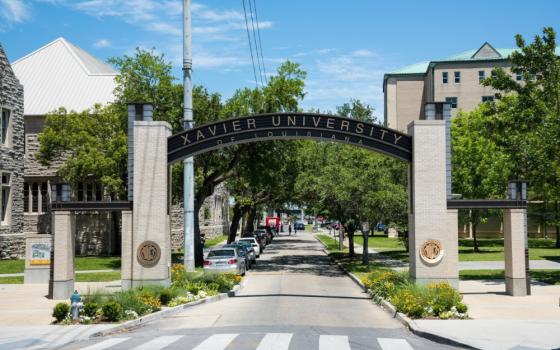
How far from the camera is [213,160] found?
3616 cm

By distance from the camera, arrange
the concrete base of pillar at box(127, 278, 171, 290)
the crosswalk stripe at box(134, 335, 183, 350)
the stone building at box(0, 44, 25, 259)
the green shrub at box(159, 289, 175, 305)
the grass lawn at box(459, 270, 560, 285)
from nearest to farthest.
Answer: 1. the crosswalk stripe at box(134, 335, 183, 350)
2. the green shrub at box(159, 289, 175, 305)
3. the concrete base of pillar at box(127, 278, 171, 290)
4. the grass lawn at box(459, 270, 560, 285)
5. the stone building at box(0, 44, 25, 259)

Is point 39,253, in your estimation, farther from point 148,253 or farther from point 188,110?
point 188,110

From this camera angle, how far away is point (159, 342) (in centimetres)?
1262

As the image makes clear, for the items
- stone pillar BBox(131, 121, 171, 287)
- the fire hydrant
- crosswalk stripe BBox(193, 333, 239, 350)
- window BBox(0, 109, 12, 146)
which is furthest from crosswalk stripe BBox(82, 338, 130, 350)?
window BBox(0, 109, 12, 146)

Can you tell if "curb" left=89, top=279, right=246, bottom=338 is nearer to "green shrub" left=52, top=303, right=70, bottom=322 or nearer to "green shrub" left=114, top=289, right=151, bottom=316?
"green shrub" left=114, top=289, right=151, bottom=316

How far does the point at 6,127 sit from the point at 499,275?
97.6ft

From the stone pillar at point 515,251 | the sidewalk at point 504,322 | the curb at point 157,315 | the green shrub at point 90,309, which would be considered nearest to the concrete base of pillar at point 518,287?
the stone pillar at point 515,251

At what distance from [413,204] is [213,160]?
55.6ft

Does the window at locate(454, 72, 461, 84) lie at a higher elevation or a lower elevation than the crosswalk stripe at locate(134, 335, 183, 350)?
higher

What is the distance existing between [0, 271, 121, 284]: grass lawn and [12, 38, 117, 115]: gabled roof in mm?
19453

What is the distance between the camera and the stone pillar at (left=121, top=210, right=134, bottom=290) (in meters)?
21.4

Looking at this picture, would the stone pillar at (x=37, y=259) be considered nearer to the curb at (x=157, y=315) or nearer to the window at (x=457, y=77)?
the curb at (x=157, y=315)

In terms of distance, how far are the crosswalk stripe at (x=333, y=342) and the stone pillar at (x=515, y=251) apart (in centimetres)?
1032

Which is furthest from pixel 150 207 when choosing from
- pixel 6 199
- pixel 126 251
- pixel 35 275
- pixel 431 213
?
pixel 6 199
